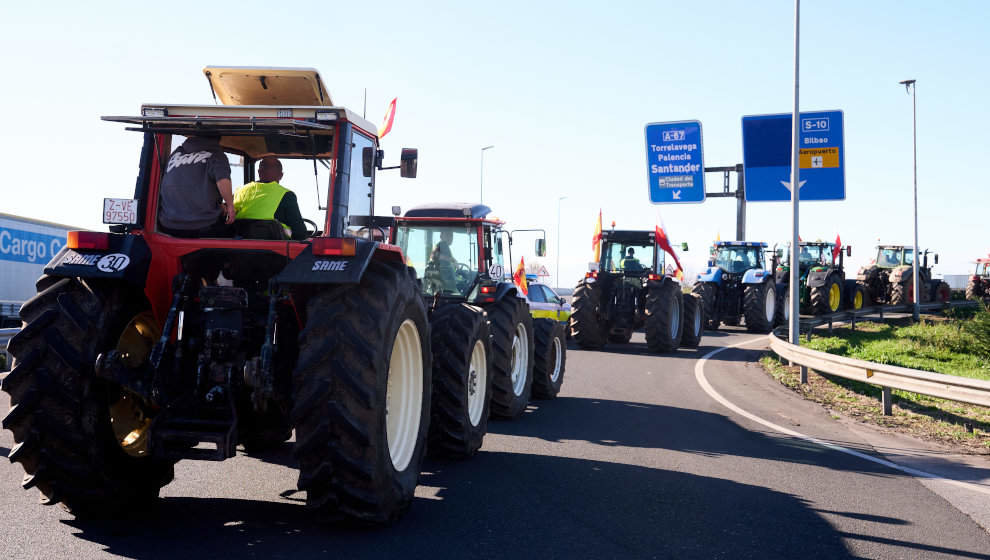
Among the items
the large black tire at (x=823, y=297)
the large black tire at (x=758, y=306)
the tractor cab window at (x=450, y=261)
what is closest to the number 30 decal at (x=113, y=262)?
the tractor cab window at (x=450, y=261)

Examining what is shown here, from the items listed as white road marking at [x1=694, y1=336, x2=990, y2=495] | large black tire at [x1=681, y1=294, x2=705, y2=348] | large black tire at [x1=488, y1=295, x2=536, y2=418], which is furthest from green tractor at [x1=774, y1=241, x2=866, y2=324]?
large black tire at [x1=488, y1=295, x2=536, y2=418]

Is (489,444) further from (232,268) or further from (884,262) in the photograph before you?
(884,262)

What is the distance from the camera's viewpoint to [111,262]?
513 centimetres

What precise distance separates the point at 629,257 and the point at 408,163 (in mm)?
14698

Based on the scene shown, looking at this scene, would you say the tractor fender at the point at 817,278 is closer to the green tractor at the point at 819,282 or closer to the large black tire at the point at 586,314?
the green tractor at the point at 819,282

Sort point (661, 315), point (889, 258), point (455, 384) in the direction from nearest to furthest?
point (455, 384), point (661, 315), point (889, 258)

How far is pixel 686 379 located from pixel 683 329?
6.29 metres

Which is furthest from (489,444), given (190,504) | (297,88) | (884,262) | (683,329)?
(884,262)

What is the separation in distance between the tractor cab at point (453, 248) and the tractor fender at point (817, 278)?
19.5 m

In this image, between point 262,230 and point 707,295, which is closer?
point 262,230

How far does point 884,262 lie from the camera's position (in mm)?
35625

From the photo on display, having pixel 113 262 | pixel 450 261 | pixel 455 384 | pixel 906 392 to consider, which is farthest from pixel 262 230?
pixel 906 392

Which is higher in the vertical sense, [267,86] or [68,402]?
[267,86]

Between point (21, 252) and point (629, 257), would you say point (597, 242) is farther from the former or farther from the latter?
point (21, 252)
